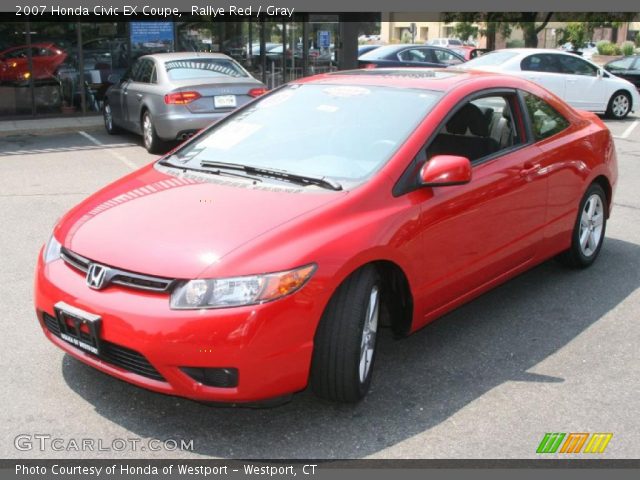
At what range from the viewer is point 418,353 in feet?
14.7

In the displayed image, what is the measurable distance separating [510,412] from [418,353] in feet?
2.67

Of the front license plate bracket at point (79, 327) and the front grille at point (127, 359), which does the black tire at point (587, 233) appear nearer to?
the front grille at point (127, 359)

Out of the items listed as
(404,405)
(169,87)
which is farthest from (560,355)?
(169,87)

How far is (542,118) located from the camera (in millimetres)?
5324

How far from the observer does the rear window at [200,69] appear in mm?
11312

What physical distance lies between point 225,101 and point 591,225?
6.41 m

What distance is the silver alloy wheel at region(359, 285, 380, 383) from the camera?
12.3 feet

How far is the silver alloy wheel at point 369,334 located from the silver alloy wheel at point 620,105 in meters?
14.5

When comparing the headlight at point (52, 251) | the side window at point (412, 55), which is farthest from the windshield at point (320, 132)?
the side window at point (412, 55)

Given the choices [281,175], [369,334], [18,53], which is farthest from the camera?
[18,53]

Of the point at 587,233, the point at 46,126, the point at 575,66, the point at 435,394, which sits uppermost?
the point at 575,66

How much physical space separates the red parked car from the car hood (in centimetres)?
1218

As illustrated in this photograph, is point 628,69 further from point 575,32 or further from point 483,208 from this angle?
point 575,32

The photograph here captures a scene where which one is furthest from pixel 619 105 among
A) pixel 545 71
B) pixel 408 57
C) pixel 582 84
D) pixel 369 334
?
pixel 369 334
